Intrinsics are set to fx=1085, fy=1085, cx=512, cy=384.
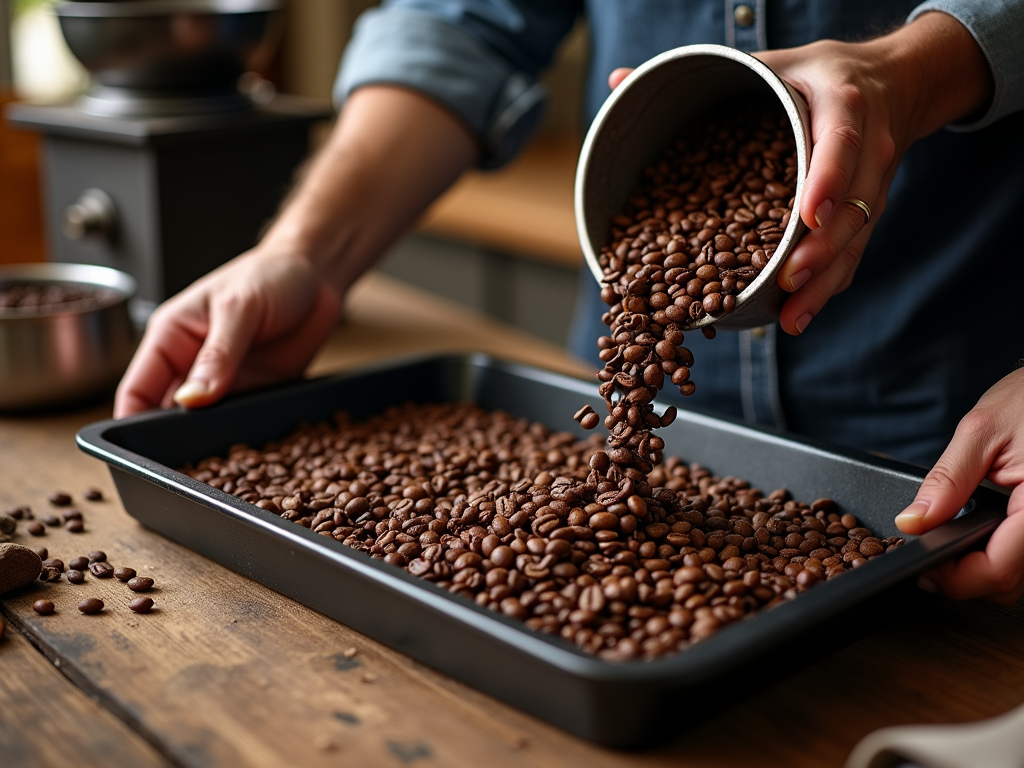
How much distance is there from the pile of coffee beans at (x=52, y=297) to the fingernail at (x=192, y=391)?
406 millimetres

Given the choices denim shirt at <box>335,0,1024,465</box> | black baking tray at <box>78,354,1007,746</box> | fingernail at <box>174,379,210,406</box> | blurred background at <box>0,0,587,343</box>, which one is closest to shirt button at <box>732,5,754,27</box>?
denim shirt at <box>335,0,1024,465</box>

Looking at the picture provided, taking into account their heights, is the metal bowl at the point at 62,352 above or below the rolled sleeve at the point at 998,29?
below

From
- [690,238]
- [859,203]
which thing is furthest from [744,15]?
[859,203]

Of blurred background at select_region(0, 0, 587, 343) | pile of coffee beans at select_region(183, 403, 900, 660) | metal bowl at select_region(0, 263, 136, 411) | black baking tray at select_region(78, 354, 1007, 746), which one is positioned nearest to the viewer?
black baking tray at select_region(78, 354, 1007, 746)

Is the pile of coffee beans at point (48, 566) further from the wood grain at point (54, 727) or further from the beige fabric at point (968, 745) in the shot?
the beige fabric at point (968, 745)

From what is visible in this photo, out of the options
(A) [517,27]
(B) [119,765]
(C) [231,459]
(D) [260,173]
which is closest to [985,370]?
(A) [517,27]

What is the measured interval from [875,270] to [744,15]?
1.40 ft

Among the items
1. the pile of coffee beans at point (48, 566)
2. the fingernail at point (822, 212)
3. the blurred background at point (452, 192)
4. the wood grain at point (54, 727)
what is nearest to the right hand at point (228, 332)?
the pile of coffee beans at point (48, 566)

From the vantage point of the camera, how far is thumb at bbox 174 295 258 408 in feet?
4.96

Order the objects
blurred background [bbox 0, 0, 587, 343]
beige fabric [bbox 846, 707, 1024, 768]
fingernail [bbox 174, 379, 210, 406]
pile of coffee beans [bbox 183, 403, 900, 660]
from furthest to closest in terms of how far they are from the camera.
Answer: blurred background [bbox 0, 0, 587, 343] < fingernail [bbox 174, 379, 210, 406] < pile of coffee beans [bbox 183, 403, 900, 660] < beige fabric [bbox 846, 707, 1024, 768]

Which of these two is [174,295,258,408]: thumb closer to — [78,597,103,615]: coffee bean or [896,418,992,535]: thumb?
[78,597,103,615]: coffee bean

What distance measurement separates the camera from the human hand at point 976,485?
1.06 meters

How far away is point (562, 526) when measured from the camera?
115 cm

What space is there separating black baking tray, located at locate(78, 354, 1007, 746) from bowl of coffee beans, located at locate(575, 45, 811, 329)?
0.24 meters
